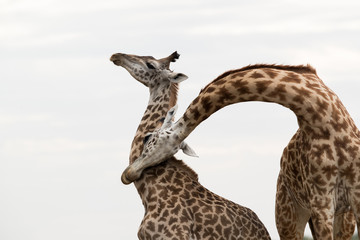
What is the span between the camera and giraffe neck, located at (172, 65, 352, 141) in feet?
32.4

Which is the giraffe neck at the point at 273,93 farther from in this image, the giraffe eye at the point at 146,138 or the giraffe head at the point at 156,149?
the giraffe eye at the point at 146,138

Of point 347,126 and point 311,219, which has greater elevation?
point 347,126

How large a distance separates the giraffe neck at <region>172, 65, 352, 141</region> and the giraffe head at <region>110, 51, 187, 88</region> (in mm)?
880

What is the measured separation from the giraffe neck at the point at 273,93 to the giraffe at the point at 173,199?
584 millimetres

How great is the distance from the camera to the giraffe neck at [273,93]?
989cm

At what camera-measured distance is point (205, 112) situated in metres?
10.2

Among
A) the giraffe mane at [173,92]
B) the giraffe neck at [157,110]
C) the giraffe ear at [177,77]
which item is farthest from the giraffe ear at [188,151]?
the giraffe ear at [177,77]

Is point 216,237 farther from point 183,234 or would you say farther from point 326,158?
point 326,158

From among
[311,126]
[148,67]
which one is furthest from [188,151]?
[311,126]

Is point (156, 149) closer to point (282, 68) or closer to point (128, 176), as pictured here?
point (128, 176)

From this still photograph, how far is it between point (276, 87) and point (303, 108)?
0.33m

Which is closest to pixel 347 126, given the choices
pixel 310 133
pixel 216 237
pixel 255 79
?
pixel 310 133

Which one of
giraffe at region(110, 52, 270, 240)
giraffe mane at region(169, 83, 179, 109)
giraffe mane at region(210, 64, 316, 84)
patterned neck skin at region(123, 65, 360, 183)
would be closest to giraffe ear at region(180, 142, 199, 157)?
giraffe at region(110, 52, 270, 240)

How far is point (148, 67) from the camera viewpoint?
11.2 meters
